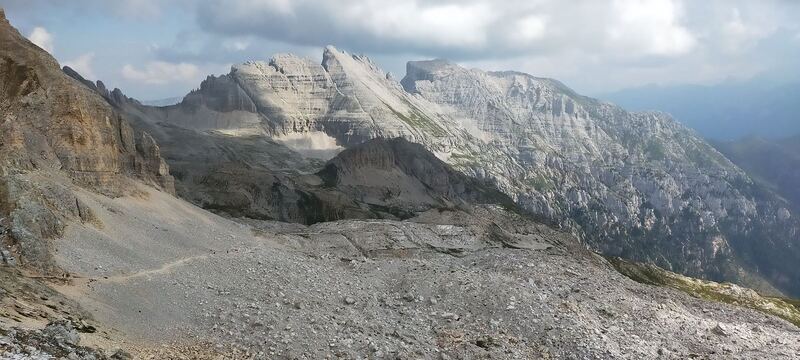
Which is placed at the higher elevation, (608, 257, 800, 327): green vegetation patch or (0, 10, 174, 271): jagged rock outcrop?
(0, 10, 174, 271): jagged rock outcrop

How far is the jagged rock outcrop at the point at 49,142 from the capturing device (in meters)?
38.2

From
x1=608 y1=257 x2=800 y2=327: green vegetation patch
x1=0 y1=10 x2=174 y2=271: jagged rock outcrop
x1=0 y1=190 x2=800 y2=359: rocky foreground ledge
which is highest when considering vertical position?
x1=0 y1=10 x2=174 y2=271: jagged rock outcrop

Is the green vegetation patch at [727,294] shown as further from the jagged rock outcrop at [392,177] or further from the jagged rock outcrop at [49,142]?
the jagged rock outcrop at [49,142]

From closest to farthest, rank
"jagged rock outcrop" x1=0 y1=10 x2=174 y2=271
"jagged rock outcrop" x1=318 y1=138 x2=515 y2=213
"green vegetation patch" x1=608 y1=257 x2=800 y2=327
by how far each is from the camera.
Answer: "jagged rock outcrop" x1=0 y1=10 x2=174 y2=271 → "green vegetation patch" x1=608 y1=257 x2=800 y2=327 → "jagged rock outcrop" x1=318 y1=138 x2=515 y2=213

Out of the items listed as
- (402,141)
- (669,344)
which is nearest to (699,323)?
(669,344)

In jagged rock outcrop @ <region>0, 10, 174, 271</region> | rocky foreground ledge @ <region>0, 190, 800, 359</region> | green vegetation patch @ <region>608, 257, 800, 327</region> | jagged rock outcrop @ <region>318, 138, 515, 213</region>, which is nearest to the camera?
rocky foreground ledge @ <region>0, 190, 800, 359</region>

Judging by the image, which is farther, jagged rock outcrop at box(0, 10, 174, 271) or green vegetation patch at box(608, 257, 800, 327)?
green vegetation patch at box(608, 257, 800, 327)

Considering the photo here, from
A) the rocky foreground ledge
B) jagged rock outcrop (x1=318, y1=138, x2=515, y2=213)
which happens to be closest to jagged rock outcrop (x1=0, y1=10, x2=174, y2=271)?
the rocky foreground ledge

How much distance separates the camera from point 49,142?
163ft

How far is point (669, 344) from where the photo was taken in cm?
3809

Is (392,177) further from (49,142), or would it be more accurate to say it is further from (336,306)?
(336,306)

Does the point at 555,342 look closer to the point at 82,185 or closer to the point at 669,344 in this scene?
the point at 669,344

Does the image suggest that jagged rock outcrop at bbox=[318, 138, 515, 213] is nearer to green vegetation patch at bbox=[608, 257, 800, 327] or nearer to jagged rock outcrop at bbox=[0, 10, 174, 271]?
green vegetation patch at bbox=[608, 257, 800, 327]

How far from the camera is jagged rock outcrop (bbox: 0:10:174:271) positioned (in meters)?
38.2
